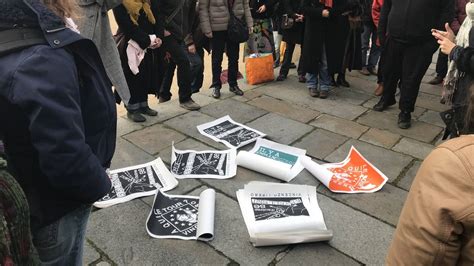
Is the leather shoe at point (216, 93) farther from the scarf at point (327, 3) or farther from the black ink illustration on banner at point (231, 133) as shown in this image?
the scarf at point (327, 3)

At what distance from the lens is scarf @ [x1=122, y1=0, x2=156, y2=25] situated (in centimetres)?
318

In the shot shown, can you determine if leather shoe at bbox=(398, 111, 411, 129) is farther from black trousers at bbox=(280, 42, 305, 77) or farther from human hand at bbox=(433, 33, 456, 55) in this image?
black trousers at bbox=(280, 42, 305, 77)

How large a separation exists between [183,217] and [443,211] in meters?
1.62

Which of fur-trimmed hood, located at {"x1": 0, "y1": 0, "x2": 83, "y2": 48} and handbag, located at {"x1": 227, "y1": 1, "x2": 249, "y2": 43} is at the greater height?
fur-trimmed hood, located at {"x1": 0, "y1": 0, "x2": 83, "y2": 48}

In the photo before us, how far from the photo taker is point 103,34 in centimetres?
283

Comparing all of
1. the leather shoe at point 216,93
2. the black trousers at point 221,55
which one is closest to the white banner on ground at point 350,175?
the leather shoe at point 216,93

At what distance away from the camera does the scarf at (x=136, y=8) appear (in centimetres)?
318

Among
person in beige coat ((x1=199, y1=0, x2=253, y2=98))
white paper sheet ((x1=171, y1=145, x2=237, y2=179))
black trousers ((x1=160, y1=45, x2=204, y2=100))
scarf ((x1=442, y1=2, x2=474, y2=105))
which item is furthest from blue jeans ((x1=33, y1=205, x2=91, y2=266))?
person in beige coat ((x1=199, y1=0, x2=253, y2=98))

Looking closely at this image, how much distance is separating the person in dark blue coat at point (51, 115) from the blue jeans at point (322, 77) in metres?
3.45

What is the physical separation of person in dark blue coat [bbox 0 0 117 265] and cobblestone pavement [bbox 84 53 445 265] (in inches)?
36.7

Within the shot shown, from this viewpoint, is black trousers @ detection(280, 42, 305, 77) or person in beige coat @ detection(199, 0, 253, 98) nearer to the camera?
person in beige coat @ detection(199, 0, 253, 98)

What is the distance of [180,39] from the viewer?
12.5ft

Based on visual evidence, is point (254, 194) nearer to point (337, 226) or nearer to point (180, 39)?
point (337, 226)

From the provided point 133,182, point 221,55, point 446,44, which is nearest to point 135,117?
point 133,182
